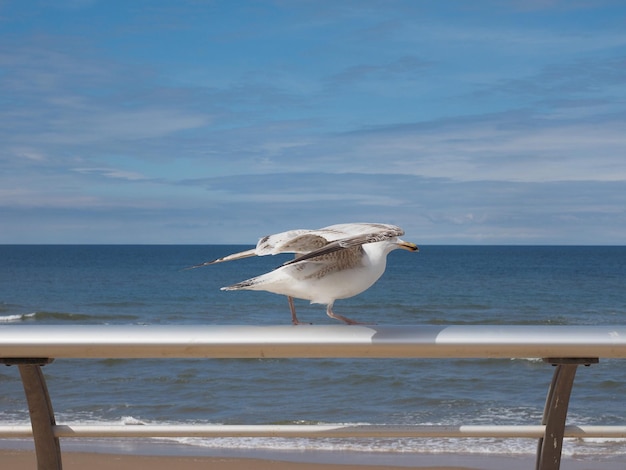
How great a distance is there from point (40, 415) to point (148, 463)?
528cm

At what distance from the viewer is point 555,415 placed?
6.24 ft

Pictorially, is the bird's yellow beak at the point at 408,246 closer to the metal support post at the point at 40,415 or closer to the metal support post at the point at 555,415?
the metal support post at the point at 555,415

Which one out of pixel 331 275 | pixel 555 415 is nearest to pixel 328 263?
pixel 331 275

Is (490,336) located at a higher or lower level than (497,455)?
higher

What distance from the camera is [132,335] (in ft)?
5.67

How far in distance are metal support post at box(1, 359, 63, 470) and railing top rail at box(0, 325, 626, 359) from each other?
0.42ft

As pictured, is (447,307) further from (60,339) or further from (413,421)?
(60,339)

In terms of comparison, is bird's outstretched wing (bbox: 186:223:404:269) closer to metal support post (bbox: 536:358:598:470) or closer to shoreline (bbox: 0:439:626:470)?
metal support post (bbox: 536:358:598:470)

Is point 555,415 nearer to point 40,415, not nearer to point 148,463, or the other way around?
point 40,415

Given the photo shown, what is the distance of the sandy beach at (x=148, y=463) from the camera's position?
6789 millimetres

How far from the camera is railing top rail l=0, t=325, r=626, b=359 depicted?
1.71 metres

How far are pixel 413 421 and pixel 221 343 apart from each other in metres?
8.43

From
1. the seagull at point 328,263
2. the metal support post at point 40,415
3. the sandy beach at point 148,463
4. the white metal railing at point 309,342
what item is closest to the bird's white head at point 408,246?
the seagull at point 328,263

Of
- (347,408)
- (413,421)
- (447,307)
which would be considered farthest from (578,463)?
(447,307)
